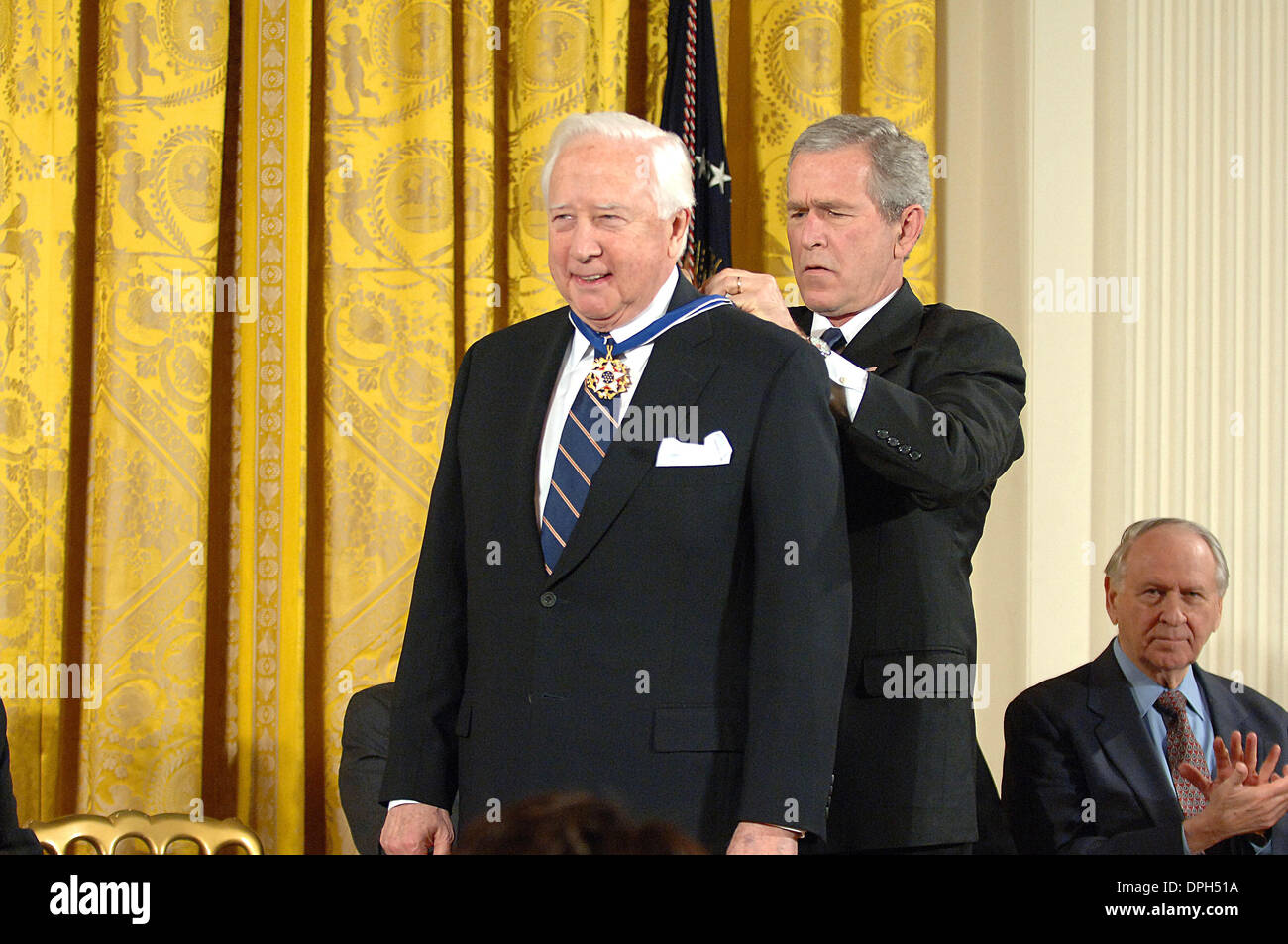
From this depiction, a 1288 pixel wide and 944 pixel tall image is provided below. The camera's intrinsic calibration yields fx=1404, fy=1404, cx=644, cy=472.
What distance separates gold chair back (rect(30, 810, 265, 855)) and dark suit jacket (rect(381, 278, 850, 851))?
558mm

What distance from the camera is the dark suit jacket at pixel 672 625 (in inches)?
59.1

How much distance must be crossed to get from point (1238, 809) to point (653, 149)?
1.25 meters

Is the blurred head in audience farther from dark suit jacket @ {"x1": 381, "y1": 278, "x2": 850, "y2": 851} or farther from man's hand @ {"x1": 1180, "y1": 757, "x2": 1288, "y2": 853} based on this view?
man's hand @ {"x1": 1180, "y1": 757, "x2": 1288, "y2": 853}

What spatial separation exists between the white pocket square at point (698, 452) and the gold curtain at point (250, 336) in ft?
3.98

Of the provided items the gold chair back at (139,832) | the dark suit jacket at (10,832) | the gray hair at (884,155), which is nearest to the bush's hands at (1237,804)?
the gray hair at (884,155)

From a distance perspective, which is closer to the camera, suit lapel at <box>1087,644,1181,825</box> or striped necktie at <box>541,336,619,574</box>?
striped necktie at <box>541,336,619,574</box>

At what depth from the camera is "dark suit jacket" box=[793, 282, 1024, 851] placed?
1638mm

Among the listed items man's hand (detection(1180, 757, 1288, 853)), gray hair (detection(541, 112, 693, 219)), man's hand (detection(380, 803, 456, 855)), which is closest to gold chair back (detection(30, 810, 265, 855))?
man's hand (detection(380, 803, 456, 855))

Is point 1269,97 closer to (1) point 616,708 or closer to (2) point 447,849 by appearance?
(1) point 616,708

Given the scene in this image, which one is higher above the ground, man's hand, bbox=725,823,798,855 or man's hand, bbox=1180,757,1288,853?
man's hand, bbox=725,823,798,855

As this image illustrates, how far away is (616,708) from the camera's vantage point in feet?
5.01

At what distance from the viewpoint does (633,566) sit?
1.54m

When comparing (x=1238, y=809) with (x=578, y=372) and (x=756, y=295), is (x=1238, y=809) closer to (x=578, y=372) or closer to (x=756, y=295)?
(x=756, y=295)
